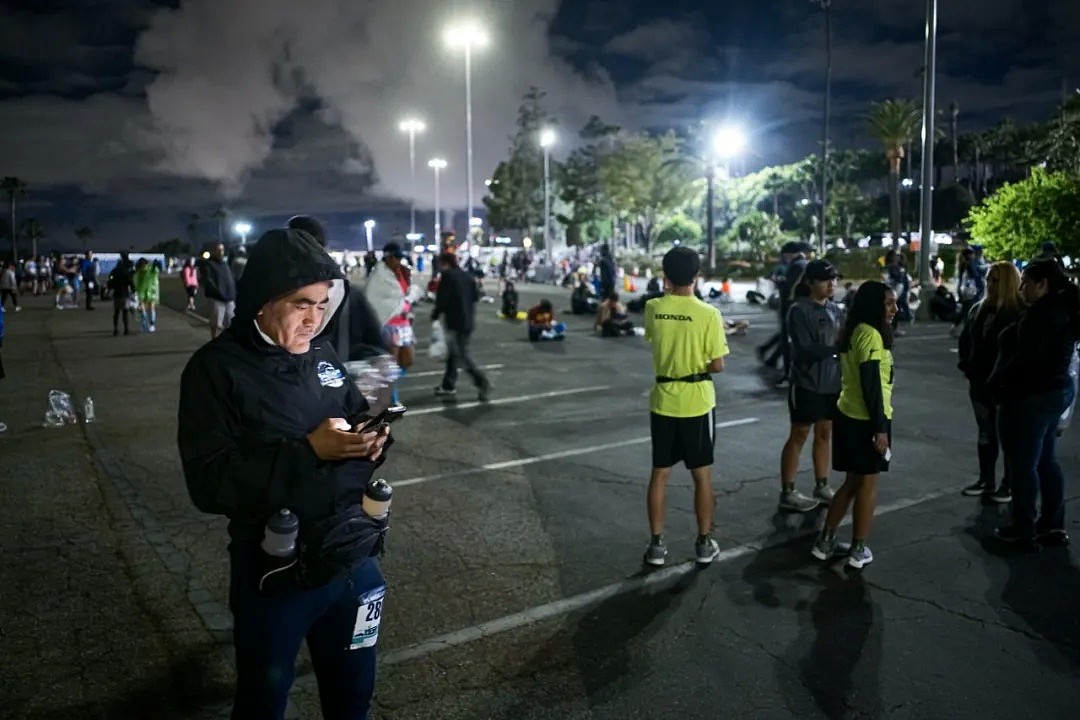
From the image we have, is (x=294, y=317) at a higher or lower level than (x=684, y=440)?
higher

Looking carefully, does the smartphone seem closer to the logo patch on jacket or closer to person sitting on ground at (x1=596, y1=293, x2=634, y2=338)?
the logo patch on jacket

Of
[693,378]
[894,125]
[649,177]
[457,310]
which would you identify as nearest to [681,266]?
[693,378]

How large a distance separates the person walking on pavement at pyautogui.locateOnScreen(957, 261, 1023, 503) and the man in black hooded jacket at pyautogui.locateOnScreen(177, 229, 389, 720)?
4.89m

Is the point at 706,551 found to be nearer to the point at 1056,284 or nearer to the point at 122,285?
the point at 1056,284

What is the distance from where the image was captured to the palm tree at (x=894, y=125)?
53.6m

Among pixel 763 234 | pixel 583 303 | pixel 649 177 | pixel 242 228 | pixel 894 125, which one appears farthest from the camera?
pixel 649 177

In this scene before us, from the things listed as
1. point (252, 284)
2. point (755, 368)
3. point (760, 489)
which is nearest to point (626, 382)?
point (755, 368)

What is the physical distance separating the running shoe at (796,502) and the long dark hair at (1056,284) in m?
2.03

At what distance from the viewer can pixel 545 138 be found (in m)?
47.5

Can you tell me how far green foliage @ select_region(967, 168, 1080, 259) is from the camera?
27.9 m

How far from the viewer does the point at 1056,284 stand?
18.1 ft

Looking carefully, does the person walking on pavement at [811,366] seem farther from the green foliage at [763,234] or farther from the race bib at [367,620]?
the green foliage at [763,234]

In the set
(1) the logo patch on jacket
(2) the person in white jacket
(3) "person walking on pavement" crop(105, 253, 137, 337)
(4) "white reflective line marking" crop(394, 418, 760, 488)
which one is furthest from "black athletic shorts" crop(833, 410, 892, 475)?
(3) "person walking on pavement" crop(105, 253, 137, 337)

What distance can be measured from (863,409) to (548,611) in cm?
214
